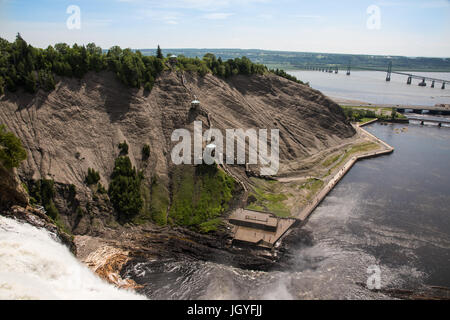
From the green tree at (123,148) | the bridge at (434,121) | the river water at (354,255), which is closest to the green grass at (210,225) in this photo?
the river water at (354,255)

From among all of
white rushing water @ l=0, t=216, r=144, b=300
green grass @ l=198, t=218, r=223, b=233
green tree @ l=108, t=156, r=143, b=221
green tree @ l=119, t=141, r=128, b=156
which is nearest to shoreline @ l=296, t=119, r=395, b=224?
green grass @ l=198, t=218, r=223, b=233

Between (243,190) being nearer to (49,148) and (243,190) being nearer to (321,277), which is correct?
(321,277)

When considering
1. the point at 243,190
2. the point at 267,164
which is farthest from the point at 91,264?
the point at 267,164

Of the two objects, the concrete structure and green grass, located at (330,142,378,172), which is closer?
the concrete structure

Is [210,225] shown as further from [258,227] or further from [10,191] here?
[10,191]

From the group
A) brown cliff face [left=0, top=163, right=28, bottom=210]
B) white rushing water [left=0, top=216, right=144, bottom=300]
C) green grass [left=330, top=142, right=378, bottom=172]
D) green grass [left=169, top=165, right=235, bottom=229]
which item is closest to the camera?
white rushing water [left=0, top=216, right=144, bottom=300]

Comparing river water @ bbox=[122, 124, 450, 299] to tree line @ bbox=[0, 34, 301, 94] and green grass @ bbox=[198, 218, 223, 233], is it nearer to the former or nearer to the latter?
green grass @ bbox=[198, 218, 223, 233]

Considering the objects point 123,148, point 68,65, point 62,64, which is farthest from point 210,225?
point 62,64
